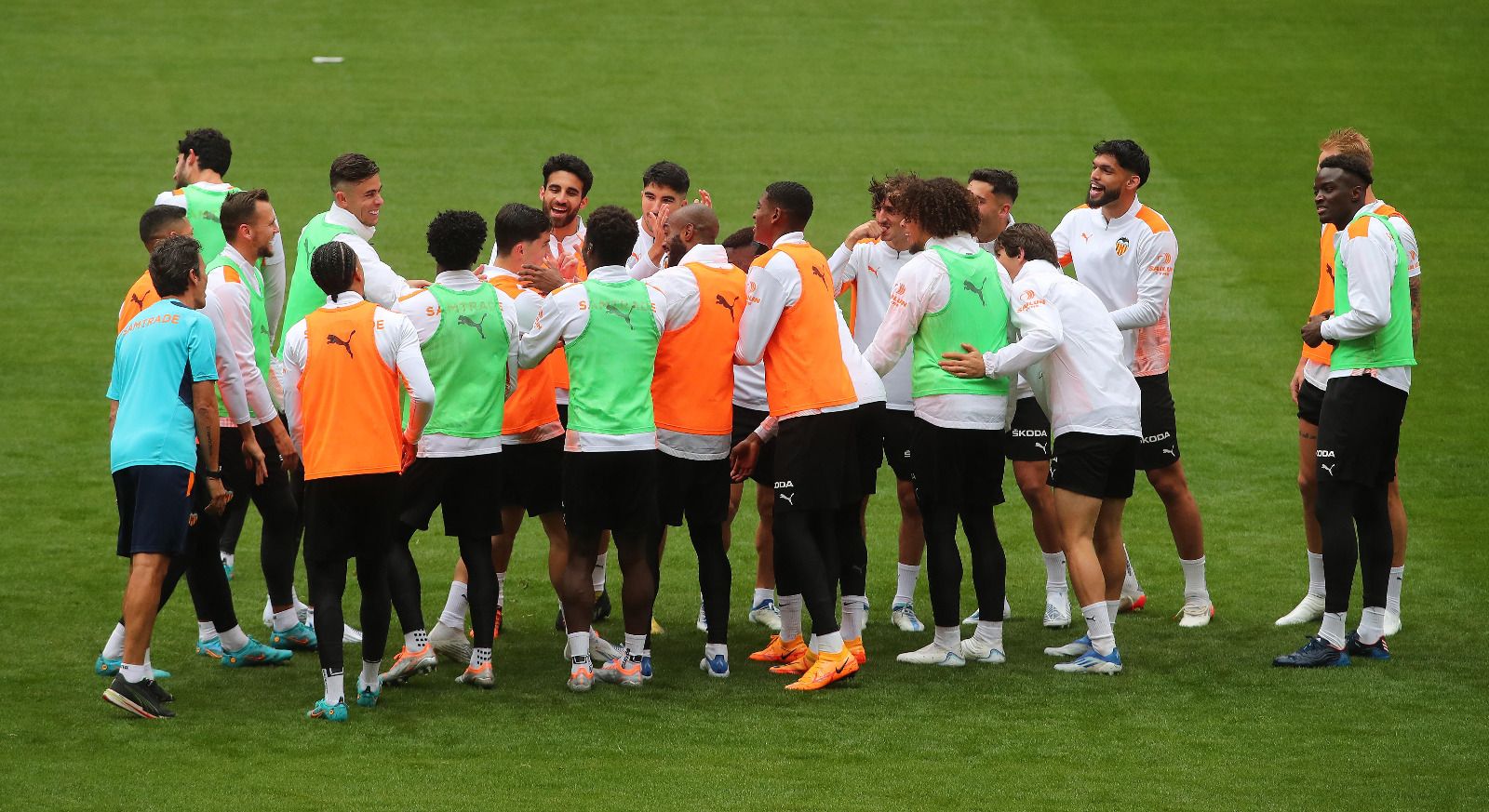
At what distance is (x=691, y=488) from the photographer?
721 cm

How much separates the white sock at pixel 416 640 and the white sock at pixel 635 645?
0.89m

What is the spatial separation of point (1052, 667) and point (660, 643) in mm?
1903

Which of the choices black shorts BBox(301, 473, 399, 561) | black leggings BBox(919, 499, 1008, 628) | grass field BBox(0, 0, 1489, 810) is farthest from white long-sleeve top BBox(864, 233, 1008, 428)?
black shorts BBox(301, 473, 399, 561)

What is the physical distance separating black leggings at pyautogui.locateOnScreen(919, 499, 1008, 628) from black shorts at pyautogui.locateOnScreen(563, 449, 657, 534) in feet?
4.27

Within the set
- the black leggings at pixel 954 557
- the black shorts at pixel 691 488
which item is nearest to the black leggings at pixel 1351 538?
the black leggings at pixel 954 557

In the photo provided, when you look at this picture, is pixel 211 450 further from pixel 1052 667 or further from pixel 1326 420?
pixel 1326 420

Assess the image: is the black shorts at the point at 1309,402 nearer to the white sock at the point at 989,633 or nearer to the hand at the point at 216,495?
the white sock at the point at 989,633

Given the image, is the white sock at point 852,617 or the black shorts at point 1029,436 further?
the black shorts at point 1029,436

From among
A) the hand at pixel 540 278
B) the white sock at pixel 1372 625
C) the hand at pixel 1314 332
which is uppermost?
the hand at pixel 540 278

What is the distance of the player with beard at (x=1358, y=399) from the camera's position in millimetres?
7227

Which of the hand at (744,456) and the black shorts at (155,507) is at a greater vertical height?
the hand at (744,456)

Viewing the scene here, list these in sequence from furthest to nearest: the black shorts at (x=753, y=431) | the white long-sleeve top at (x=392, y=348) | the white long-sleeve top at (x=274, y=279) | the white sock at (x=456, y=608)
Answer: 1. the white long-sleeve top at (x=274, y=279)
2. the black shorts at (x=753, y=431)
3. the white sock at (x=456, y=608)
4. the white long-sleeve top at (x=392, y=348)

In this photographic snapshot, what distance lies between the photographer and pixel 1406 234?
751cm

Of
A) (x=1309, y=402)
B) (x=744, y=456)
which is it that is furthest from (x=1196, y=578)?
(x=744, y=456)
